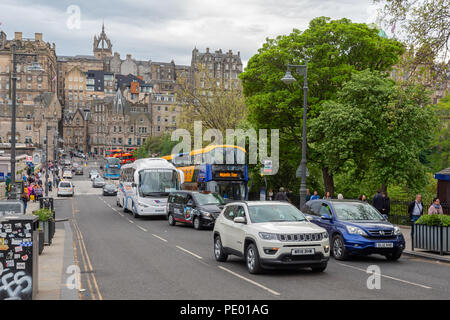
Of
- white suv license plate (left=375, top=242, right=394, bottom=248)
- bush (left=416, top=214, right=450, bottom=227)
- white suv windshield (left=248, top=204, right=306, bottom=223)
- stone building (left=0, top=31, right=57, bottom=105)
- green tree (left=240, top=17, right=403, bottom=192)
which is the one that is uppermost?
stone building (left=0, top=31, right=57, bottom=105)

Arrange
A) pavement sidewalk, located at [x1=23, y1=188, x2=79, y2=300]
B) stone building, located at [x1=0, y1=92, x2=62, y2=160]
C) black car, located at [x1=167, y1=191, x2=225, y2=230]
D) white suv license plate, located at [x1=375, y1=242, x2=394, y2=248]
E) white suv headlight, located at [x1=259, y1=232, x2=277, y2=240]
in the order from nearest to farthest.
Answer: pavement sidewalk, located at [x1=23, y1=188, x2=79, y2=300] → white suv headlight, located at [x1=259, y1=232, x2=277, y2=240] → white suv license plate, located at [x1=375, y1=242, x2=394, y2=248] → black car, located at [x1=167, y1=191, x2=225, y2=230] → stone building, located at [x1=0, y1=92, x2=62, y2=160]

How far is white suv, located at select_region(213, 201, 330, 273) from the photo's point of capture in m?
12.2

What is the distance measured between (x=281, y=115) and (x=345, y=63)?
18.1 feet

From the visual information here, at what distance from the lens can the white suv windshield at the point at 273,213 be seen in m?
13.4

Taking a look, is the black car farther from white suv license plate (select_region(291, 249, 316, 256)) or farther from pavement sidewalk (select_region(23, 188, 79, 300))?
white suv license plate (select_region(291, 249, 316, 256))

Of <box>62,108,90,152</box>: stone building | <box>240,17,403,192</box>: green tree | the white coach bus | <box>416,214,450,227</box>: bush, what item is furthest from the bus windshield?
<box>62,108,90,152</box>: stone building

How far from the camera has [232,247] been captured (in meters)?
14.1

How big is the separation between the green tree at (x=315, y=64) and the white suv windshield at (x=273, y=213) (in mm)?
22351

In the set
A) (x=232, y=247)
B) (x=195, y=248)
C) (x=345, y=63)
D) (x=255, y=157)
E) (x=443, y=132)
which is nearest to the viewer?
(x=232, y=247)

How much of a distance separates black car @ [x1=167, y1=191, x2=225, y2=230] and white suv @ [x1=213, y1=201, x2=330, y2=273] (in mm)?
11228

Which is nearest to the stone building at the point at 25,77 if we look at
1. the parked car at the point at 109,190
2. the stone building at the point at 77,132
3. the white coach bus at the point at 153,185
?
the stone building at the point at 77,132

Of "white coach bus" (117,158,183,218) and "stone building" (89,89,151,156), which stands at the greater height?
"stone building" (89,89,151,156)
